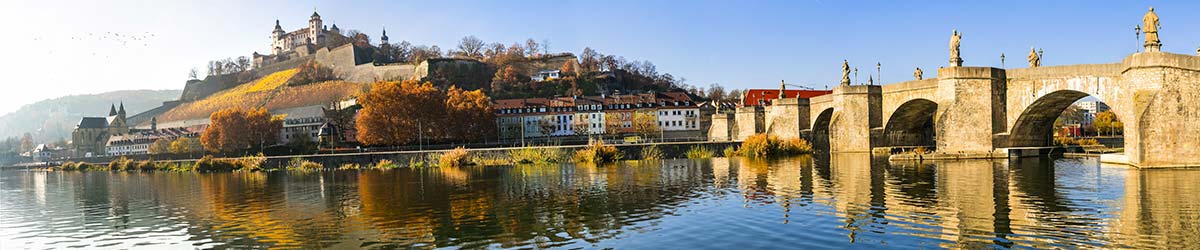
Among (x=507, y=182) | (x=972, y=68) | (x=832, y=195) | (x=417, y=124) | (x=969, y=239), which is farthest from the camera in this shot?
(x=417, y=124)

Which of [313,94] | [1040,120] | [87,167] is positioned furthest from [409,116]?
[313,94]

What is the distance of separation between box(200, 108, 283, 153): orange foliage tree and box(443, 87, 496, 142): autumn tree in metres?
26.2

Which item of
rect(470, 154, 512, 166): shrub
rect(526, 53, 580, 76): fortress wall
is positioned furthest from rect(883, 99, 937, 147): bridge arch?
rect(526, 53, 580, 76): fortress wall

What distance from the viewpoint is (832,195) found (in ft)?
70.9

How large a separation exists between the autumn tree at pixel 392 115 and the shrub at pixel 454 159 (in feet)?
96.0

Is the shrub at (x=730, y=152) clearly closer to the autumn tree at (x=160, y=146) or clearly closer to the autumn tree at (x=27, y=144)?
the autumn tree at (x=160, y=146)

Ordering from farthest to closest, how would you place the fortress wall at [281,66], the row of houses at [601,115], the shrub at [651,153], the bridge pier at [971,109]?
the fortress wall at [281,66], the row of houses at [601,115], the shrub at [651,153], the bridge pier at [971,109]

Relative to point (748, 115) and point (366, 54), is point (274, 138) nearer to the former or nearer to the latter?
point (366, 54)

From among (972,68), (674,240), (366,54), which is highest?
(366,54)

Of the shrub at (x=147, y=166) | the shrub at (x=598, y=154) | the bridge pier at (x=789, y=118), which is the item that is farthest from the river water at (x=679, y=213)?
the shrub at (x=147, y=166)

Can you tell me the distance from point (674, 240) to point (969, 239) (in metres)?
4.60

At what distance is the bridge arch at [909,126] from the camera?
46188 millimetres

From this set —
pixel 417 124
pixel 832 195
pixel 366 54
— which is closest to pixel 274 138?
pixel 417 124

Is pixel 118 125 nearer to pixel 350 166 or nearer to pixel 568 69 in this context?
pixel 568 69
